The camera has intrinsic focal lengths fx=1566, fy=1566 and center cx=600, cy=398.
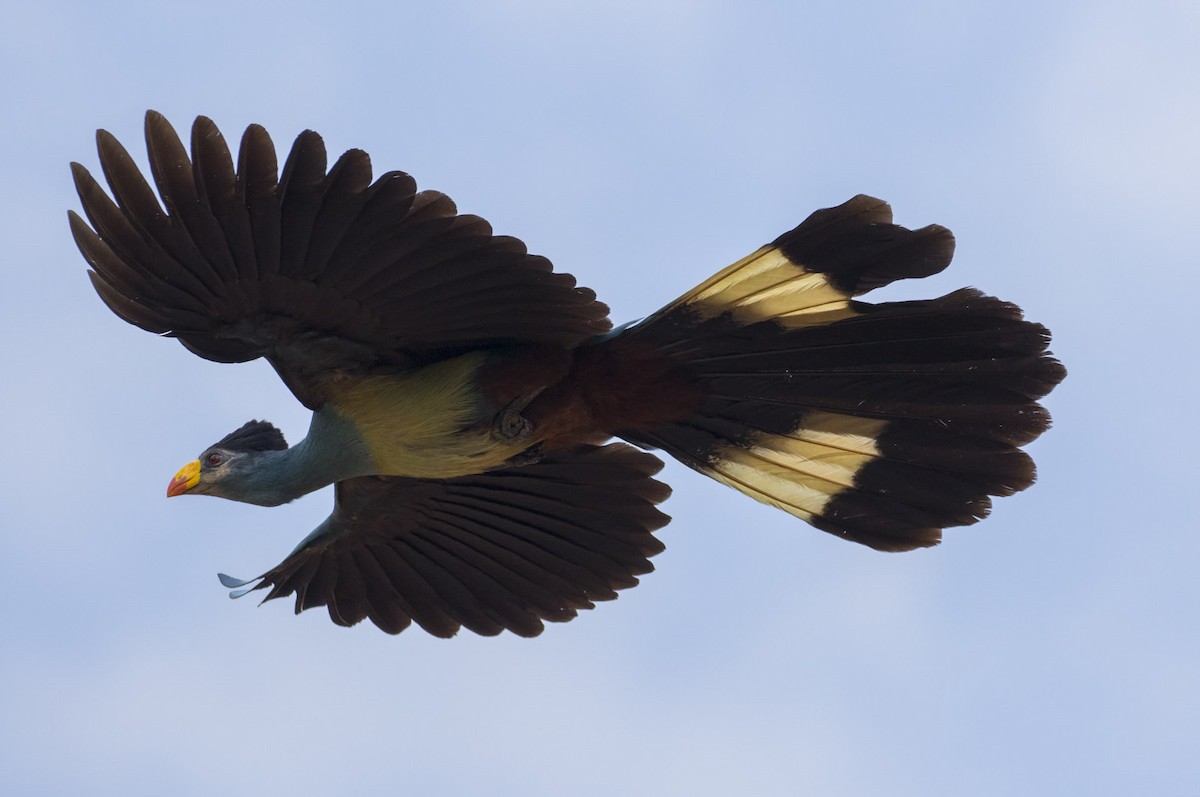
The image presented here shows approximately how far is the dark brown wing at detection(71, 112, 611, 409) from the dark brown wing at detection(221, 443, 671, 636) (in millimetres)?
1059

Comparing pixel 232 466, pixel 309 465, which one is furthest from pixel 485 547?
pixel 232 466

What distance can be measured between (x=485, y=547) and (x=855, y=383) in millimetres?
2365

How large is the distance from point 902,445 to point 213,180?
337 centimetres

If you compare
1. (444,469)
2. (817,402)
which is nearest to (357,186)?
(444,469)

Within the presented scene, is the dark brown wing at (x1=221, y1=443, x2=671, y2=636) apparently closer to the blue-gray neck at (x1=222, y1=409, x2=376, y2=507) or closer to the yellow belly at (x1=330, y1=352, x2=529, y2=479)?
the blue-gray neck at (x1=222, y1=409, x2=376, y2=507)

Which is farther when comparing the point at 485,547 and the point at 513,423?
the point at 485,547

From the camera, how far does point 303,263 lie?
6.80 m

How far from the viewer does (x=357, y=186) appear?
6.46 metres

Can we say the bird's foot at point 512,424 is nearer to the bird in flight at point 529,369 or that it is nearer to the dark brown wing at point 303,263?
the bird in flight at point 529,369

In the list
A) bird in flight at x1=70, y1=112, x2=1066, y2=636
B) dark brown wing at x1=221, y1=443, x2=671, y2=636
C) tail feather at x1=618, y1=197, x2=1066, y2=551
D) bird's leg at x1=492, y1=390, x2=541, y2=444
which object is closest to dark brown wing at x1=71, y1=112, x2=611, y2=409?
bird in flight at x1=70, y1=112, x2=1066, y2=636

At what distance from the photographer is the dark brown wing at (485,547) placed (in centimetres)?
816

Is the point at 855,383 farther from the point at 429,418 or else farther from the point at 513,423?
the point at 429,418

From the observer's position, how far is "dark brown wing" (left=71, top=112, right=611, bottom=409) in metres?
6.48

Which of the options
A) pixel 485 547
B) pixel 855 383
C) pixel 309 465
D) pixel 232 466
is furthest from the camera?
pixel 485 547
